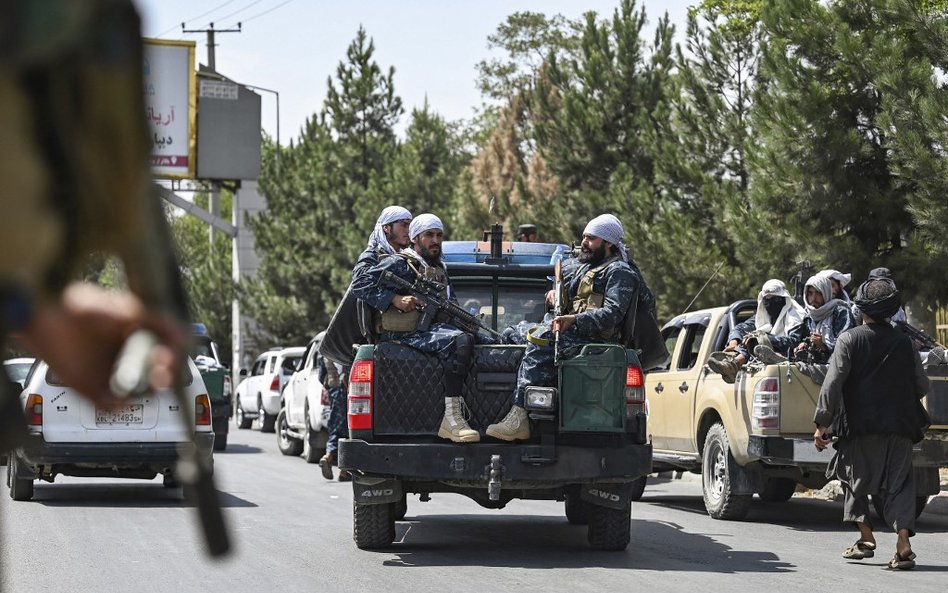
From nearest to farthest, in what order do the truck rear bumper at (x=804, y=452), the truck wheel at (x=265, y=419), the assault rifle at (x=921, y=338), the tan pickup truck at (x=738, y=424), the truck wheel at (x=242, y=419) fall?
the truck rear bumper at (x=804, y=452)
the tan pickup truck at (x=738, y=424)
the assault rifle at (x=921, y=338)
the truck wheel at (x=265, y=419)
the truck wheel at (x=242, y=419)

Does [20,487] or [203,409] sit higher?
[203,409]

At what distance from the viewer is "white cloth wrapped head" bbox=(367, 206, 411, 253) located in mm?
10907

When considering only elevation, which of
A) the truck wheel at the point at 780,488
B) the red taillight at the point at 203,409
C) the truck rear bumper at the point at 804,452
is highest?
the red taillight at the point at 203,409

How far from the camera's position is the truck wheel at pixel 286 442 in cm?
2434

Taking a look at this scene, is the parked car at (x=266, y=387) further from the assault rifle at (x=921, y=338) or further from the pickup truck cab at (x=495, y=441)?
the pickup truck cab at (x=495, y=441)

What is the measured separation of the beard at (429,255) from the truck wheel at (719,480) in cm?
381

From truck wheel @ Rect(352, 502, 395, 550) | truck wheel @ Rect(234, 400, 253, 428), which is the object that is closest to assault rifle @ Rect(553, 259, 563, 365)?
truck wheel @ Rect(352, 502, 395, 550)

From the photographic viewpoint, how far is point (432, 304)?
1038 cm

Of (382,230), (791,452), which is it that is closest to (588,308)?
(382,230)

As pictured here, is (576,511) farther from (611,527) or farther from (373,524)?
(373,524)

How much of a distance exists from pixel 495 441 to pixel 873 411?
2582mm

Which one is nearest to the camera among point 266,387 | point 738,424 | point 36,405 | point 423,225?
point 423,225

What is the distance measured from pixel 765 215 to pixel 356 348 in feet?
31.5

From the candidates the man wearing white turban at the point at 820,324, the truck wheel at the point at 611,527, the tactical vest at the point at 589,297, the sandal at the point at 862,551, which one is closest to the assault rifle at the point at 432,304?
the tactical vest at the point at 589,297
